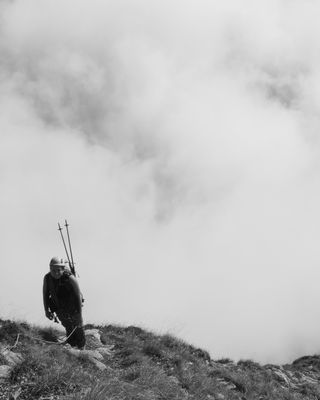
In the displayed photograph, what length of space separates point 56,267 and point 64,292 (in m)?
0.88

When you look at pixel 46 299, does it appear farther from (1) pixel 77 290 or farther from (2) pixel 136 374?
(2) pixel 136 374

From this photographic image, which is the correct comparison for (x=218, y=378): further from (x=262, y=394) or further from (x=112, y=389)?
(x=112, y=389)

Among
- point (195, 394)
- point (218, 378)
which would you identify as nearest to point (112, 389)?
point (195, 394)

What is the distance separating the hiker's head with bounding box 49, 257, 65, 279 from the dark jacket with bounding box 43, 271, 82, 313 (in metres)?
0.16

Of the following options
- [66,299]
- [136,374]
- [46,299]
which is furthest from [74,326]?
[136,374]

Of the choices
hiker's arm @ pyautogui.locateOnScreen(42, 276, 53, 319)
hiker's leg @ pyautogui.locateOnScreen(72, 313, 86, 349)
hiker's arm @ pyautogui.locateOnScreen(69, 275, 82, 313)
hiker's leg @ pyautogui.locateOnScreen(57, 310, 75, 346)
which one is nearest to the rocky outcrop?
hiker's leg @ pyautogui.locateOnScreen(72, 313, 86, 349)

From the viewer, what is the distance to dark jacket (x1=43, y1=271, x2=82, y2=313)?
13094 mm

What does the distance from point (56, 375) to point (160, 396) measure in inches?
86.9

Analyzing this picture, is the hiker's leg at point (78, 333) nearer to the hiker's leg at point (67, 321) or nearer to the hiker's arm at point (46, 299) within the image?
the hiker's leg at point (67, 321)

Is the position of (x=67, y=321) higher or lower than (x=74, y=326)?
higher

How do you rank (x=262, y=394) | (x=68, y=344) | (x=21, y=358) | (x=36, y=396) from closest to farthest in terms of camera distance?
(x=36, y=396)
(x=21, y=358)
(x=68, y=344)
(x=262, y=394)

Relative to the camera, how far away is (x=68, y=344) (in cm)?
1288

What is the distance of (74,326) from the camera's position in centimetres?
1308

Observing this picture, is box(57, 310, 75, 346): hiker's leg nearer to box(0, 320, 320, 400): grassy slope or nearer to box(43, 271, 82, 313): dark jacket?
box(43, 271, 82, 313): dark jacket
